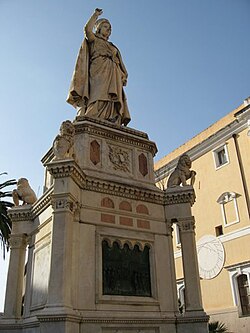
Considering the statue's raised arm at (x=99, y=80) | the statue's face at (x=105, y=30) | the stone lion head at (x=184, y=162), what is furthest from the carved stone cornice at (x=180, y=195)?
the statue's face at (x=105, y=30)

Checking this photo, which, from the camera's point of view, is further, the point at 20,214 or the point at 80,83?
the point at 80,83

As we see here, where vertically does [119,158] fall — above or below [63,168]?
above

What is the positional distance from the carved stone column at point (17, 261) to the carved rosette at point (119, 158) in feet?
8.30

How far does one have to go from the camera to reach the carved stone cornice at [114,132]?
391 inches

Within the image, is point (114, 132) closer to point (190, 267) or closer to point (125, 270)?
point (125, 270)

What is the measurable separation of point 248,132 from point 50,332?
2209cm

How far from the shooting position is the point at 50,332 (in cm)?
660

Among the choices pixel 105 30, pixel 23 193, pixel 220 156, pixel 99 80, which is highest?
pixel 220 156

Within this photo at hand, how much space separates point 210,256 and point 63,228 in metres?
20.6

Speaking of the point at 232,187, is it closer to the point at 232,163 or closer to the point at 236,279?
the point at 232,163

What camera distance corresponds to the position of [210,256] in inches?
1030

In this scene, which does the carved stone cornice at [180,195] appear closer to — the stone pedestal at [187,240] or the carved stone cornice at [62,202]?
the stone pedestal at [187,240]

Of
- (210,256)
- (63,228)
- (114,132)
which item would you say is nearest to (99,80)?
(114,132)

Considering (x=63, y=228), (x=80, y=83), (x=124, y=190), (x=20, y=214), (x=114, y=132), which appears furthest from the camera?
(x=80, y=83)
